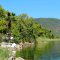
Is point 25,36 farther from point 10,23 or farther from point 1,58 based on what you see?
point 1,58

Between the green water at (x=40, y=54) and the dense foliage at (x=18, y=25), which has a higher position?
the dense foliage at (x=18, y=25)

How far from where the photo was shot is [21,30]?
96.6 m

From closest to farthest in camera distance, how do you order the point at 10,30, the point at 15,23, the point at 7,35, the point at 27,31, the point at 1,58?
the point at 1,58 → the point at 7,35 → the point at 10,30 → the point at 15,23 → the point at 27,31

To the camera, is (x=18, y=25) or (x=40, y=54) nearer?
(x=40, y=54)

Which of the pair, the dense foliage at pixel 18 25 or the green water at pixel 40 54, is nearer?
the green water at pixel 40 54

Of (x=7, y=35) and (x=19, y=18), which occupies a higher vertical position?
(x=19, y=18)

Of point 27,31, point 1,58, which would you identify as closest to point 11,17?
point 27,31

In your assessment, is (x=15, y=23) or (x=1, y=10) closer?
(x=1, y=10)

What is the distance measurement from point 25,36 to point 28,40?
6.36 m

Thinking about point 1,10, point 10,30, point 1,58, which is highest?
point 1,10

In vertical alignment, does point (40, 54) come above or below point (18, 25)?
below

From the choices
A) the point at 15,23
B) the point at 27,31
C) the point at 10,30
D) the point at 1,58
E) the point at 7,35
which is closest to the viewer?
the point at 1,58

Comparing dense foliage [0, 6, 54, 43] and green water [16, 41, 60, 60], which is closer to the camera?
green water [16, 41, 60, 60]

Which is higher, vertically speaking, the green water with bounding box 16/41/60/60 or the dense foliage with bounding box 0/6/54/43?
the dense foliage with bounding box 0/6/54/43
